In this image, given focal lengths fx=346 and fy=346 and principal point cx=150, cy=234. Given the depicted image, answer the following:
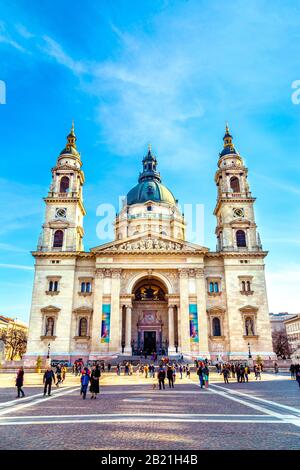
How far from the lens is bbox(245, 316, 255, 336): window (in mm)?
44906

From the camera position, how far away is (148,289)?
171ft

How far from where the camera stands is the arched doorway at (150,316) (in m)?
48.8

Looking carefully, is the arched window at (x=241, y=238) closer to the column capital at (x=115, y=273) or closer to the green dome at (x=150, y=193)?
the column capital at (x=115, y=273)

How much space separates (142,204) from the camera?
66.3m

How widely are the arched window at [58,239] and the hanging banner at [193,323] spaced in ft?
66.2

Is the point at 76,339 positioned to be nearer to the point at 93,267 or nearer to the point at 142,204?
the point at 93,267

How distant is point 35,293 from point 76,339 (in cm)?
819

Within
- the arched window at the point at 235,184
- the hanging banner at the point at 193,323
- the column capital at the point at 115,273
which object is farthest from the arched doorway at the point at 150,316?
the arched window at the point at 235,184

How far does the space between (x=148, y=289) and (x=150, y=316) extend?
4.07 m

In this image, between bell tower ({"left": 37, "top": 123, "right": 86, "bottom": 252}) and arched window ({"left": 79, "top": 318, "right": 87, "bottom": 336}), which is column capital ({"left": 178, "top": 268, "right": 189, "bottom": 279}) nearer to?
arched window ({"left": 79, "top": 318, "right": 87, "bottom": 336})

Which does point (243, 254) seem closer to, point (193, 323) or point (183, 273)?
point (183, 273)

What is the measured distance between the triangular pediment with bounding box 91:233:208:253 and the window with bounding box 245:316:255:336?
10.6 metres

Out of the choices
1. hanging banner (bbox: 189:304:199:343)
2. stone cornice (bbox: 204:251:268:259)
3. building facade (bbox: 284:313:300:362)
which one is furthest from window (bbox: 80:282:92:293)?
building facade (bbox: 284:313:300:362)
